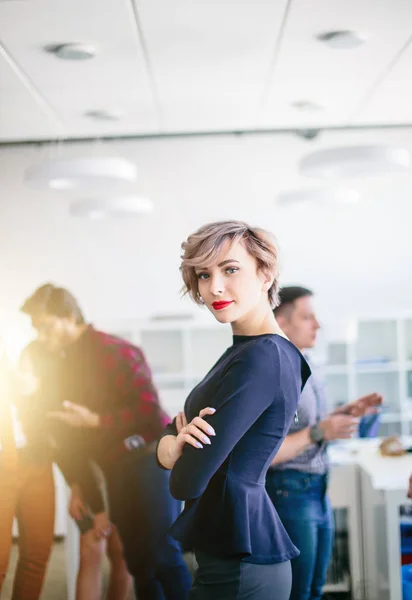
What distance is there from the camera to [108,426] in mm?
2520

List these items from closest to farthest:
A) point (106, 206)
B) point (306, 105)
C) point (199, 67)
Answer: point (199, 67) < point (106, 206) < point (306, 105)

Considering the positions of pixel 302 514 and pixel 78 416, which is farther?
pixel 78 416

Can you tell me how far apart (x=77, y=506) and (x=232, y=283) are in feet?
4.04

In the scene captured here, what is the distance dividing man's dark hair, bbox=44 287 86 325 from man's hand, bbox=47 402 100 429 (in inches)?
12.0

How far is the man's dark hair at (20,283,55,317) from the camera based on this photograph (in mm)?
2525

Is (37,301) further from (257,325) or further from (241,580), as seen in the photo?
(241,580)

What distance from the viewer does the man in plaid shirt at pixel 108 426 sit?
2.50m

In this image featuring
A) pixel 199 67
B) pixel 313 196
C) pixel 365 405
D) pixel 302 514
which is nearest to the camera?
pixel 302 514

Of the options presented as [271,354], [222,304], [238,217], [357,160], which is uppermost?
[238,217]

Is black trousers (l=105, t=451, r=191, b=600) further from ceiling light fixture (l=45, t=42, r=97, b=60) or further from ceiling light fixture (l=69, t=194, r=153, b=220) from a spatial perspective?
ceiling light fixture (l=45, t=42, r=97, b=60)

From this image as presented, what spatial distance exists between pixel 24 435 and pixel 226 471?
3.51 feet

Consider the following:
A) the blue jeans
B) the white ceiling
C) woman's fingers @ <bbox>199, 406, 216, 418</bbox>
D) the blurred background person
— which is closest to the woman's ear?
woman's fingers @ <bbox>199, 406, 216, 418</bbox>

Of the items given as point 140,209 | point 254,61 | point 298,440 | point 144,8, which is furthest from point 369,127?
point 298,440

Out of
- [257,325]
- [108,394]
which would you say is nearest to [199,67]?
[108,394]
